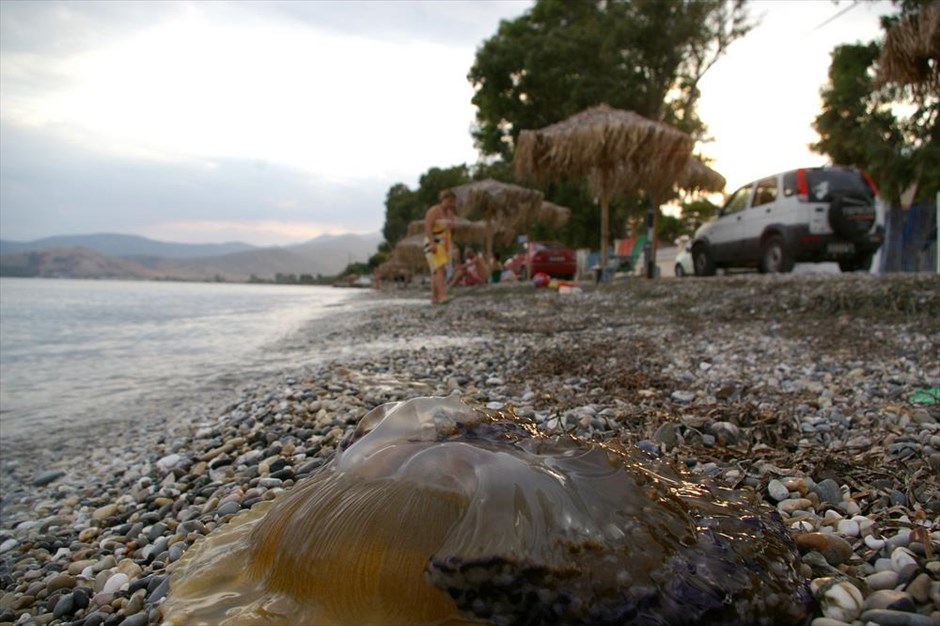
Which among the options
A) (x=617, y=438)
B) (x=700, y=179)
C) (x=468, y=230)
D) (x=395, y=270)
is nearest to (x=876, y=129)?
(x=700, y=179)

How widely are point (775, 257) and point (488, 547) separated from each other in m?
9.84

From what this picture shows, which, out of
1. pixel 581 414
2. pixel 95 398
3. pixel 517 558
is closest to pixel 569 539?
pixel 517 558

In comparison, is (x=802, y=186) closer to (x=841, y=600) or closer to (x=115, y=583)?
(x=841, y=600)

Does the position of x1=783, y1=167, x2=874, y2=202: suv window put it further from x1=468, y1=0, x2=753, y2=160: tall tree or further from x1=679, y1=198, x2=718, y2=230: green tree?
x1=679, y1=198, x2=718, y2=230: green tree

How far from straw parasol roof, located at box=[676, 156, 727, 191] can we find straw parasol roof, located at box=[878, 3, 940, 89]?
497cm

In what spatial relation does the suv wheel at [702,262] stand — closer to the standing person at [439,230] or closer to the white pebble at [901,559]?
the standing person at [439,230]

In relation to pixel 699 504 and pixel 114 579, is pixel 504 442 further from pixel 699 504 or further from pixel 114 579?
pixel 114 579

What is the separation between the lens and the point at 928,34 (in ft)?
25.2

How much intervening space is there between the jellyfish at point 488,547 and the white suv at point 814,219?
8.82m

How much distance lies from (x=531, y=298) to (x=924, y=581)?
10178mm

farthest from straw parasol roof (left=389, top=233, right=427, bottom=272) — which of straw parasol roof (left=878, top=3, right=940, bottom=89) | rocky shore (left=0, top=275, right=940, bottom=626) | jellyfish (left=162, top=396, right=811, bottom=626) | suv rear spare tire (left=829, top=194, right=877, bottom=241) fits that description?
jellyfish (left=162, top=396, right=811, bottom=626)

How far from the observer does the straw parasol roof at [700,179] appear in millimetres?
13578

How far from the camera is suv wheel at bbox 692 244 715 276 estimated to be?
11.0 metres

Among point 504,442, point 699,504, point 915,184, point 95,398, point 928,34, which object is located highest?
point 928,34
